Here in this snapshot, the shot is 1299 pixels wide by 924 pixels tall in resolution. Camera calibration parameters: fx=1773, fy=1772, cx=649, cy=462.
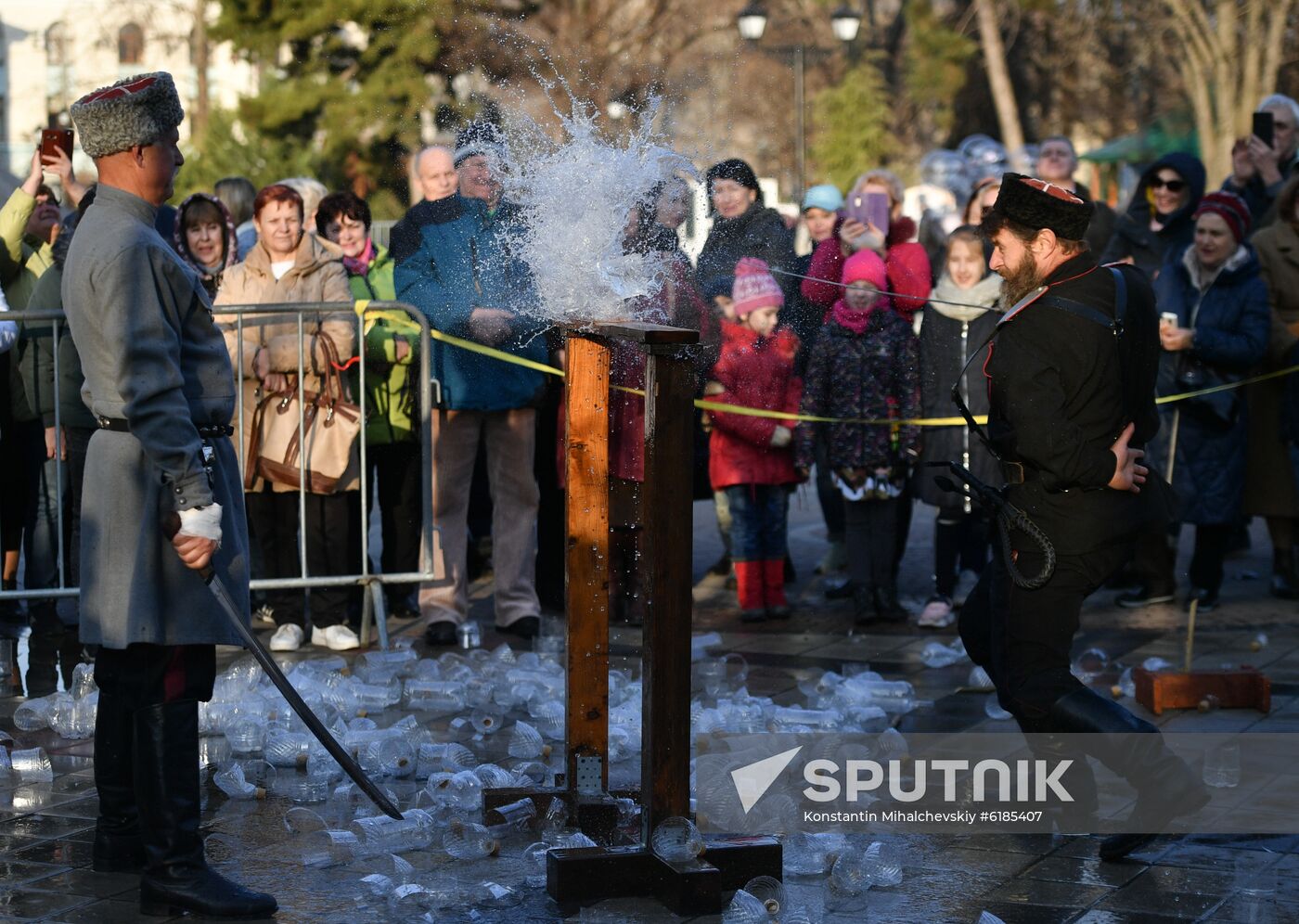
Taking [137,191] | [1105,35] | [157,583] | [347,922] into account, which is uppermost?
[1105,35]

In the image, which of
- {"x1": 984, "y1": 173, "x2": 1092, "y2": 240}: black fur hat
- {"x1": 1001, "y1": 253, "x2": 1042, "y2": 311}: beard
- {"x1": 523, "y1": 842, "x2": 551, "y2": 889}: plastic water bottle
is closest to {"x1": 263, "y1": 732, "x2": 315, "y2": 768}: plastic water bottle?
{"x1": 523, "y1": 842, "x2": 551, "y2": 889}: plastic water bottle

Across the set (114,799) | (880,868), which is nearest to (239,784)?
(114,799)

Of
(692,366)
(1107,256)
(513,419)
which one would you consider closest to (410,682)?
(513,419)

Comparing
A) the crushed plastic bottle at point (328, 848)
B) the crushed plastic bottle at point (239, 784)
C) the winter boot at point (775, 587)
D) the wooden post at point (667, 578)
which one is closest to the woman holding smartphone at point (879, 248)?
the winter boot at point (775, 587)

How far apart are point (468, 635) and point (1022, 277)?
13.5 feet

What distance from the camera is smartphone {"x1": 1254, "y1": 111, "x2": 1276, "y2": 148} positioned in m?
11.0

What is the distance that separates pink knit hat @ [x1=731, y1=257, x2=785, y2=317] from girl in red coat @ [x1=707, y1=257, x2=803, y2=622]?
496 mm

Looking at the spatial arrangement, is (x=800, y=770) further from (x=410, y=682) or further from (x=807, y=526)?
(x=807, y=526)

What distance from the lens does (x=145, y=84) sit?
16.3ft

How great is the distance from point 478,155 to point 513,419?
2.29m

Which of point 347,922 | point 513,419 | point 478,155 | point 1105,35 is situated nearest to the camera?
point 347,922

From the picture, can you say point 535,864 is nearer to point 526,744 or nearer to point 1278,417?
point 526,744

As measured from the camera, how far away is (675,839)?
4.95 m

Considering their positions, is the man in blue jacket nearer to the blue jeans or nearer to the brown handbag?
the brown handbag
